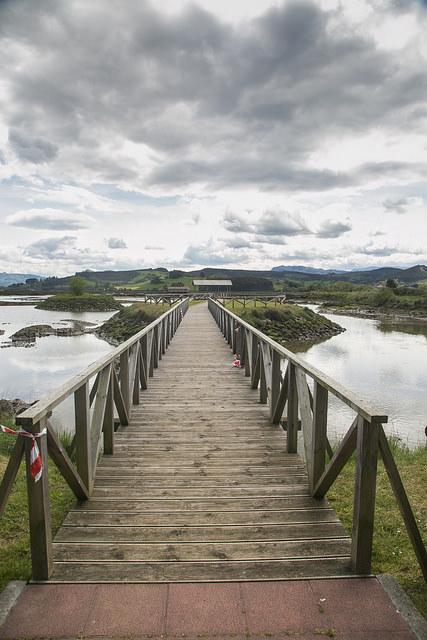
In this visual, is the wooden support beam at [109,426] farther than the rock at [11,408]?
No

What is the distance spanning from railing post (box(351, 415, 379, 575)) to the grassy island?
71.4 meters

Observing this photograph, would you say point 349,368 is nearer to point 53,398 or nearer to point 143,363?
point 143,363

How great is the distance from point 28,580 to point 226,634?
1249 millimetres

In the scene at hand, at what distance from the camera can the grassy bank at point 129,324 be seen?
1259 inches

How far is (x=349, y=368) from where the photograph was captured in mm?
21109

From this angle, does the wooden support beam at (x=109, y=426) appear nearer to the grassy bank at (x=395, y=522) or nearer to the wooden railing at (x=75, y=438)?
the wooden railing at (x=75, y=438)

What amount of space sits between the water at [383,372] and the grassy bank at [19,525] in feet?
15.0

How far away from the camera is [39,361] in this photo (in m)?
23.5

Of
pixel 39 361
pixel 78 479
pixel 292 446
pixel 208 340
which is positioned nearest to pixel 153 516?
pixel 78 479

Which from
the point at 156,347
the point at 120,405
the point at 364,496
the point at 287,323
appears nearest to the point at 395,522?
the point at 364,496

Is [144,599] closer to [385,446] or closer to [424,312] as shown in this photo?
[385,446]

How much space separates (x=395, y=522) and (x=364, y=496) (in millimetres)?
1251

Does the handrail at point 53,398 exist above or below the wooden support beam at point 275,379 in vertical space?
above

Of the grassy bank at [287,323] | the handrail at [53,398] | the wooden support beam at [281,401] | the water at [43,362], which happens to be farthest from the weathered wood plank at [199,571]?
the grassy bank at [287,323]
